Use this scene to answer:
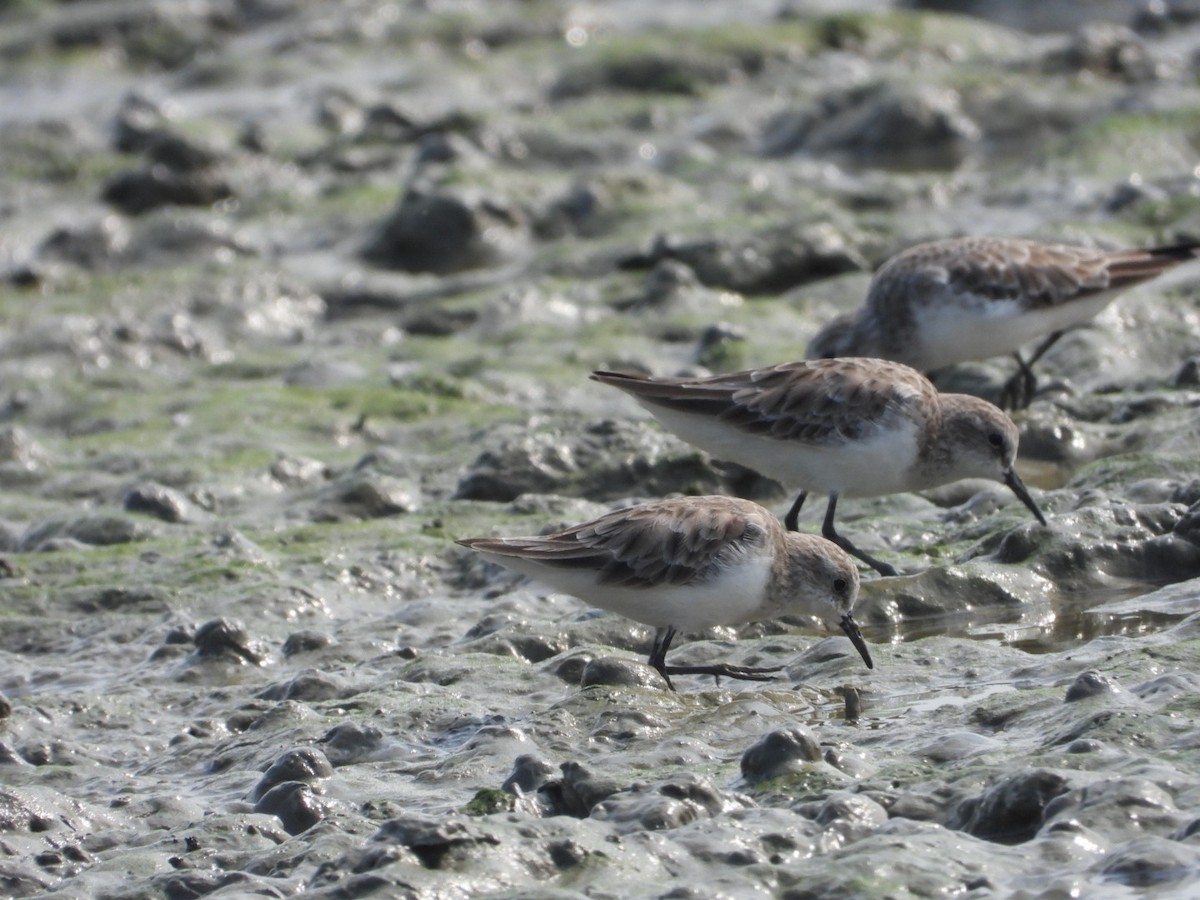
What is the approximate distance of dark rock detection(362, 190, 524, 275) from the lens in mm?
14812

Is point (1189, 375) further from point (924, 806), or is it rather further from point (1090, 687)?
point (924, 806)

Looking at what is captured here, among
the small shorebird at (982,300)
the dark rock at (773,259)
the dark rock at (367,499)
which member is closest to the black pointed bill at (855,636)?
the small shorebird at (982,300)

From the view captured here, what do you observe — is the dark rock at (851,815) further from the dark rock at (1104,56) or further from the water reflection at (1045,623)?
the dark rock at (1104,56)

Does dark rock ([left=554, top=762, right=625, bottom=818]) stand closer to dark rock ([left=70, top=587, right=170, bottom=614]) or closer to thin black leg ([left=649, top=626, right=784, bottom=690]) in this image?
thin black leg ([left=649, top=626, right=784, bottom=690])

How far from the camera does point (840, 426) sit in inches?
301

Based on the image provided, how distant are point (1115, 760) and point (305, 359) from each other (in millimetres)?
8448

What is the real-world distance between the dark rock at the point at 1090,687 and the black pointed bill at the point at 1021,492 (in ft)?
6.25

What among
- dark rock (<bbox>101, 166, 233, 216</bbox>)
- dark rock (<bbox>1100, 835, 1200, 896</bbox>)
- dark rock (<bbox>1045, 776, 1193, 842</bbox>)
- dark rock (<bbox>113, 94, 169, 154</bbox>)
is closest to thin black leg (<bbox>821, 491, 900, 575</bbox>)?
dark rock (<bbox>1045, 776, 1193, 842</bbox>)

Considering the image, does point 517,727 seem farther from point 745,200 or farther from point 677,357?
point 745,200

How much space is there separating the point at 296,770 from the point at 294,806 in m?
0.29

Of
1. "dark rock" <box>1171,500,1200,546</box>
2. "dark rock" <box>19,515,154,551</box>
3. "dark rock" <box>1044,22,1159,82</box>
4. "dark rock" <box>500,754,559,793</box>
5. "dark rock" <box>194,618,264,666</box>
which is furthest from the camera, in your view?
"dark rock" <box>1044,22,1159,82</box>

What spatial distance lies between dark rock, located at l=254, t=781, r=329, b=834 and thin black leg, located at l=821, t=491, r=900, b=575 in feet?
9.29

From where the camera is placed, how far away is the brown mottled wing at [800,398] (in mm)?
7652

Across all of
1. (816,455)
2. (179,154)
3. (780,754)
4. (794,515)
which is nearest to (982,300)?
(794,515)
